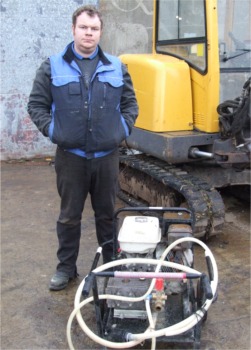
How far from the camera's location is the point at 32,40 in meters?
7.43

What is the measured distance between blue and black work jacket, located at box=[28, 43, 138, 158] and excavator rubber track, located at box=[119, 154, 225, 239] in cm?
100

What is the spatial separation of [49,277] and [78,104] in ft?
4.94

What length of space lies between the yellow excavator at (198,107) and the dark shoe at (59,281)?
1.28 m

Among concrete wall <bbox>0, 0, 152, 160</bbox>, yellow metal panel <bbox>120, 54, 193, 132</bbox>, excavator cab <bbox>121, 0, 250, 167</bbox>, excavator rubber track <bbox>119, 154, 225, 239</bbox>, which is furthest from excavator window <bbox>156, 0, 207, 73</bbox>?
concrete wall <bbox>0, 0, 152, 160</bbox>

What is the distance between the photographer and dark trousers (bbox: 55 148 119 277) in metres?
3.33

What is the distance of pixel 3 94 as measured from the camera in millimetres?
7602

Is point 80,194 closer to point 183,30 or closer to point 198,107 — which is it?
point 198,107

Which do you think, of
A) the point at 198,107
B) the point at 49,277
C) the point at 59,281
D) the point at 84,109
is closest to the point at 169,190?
the point at 198,107

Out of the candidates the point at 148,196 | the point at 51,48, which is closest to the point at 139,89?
the point at 148,196

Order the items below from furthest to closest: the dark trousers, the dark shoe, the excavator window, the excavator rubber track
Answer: the excavator window < the excavator rubber track < the dark shoe < the dark trousers

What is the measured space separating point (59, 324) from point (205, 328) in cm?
96

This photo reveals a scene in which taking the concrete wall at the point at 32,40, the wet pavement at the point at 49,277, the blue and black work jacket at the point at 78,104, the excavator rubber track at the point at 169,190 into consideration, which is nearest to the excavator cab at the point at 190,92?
the excavator rubber track at the point at 169,190

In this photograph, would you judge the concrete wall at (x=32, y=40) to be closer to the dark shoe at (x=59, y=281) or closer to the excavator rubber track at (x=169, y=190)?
the excavator rubber track at (x=169, y=190)

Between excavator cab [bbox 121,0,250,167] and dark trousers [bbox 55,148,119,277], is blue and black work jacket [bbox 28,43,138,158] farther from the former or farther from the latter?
excavator cab [bbox 121,0,250,167]
